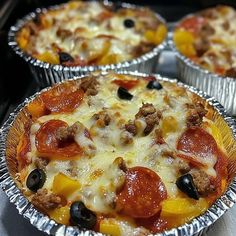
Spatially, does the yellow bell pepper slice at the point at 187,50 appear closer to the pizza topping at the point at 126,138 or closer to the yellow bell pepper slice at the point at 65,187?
the pizza topping at the point at 126,138

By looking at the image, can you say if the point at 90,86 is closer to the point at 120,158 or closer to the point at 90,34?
the point at 120,158

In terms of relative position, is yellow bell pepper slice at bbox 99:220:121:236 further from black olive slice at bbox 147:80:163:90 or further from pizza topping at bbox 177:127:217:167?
black olive slice at bbox 147:80:163:90

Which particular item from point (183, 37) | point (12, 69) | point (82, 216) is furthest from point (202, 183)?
point (12, 69)

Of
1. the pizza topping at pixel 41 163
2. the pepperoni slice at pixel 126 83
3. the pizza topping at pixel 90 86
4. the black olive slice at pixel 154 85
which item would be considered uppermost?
the pizza topping at pixel 90 86

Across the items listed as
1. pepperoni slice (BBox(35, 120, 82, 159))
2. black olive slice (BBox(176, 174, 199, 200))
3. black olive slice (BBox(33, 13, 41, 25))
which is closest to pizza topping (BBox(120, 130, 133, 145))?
pepperoni slice (BBox(35, 120, 82, 159))

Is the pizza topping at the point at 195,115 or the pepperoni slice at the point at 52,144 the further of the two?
the pizza topping at the point at 195,115

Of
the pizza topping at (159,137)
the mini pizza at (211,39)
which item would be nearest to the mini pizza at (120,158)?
the pizza topping at (159,137)
